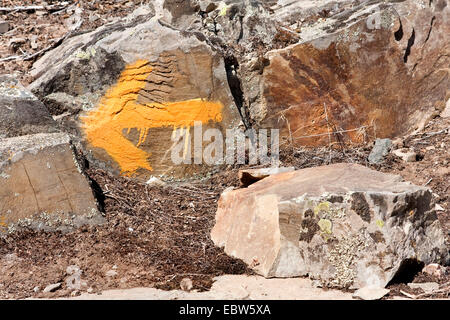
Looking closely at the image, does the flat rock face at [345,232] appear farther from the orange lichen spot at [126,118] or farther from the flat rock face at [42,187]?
the orange lichen spot at [126,118]

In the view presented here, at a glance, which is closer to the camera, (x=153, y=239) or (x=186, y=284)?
(x=186, y=284)

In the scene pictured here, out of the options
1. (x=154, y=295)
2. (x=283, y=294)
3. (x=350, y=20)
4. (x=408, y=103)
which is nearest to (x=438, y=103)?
(x=408, y=103)

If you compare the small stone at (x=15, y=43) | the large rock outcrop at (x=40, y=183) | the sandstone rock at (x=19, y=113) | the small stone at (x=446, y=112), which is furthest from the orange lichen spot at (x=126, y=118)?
the small stone at (x=446, y=112)

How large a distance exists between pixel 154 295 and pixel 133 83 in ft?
8.47

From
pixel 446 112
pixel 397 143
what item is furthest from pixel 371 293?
pixel 446 112

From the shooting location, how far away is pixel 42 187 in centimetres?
471

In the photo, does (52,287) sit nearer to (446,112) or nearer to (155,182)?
(155,182)

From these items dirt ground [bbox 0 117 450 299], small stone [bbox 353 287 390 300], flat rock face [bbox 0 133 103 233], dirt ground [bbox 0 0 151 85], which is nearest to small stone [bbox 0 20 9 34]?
dirt ground [bbox 0 0 151 85]

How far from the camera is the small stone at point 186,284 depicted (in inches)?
153

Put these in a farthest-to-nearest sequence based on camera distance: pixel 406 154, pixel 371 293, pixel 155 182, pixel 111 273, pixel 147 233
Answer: pixel 406 154 < pixel 155 182 < pixel 147 233 < pixel 111 273 < pixel 371 293

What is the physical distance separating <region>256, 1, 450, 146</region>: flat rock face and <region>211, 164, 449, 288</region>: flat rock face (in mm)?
2058

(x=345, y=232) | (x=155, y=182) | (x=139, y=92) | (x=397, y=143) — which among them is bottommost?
(x=345, y=232)

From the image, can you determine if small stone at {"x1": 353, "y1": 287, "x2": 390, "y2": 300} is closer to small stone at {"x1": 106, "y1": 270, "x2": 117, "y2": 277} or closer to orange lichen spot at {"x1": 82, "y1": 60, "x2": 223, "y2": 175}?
small stone at {"x1": 106, "y1": 270, "x2": 117, "y2": 277}

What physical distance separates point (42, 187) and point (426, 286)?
2864mm
